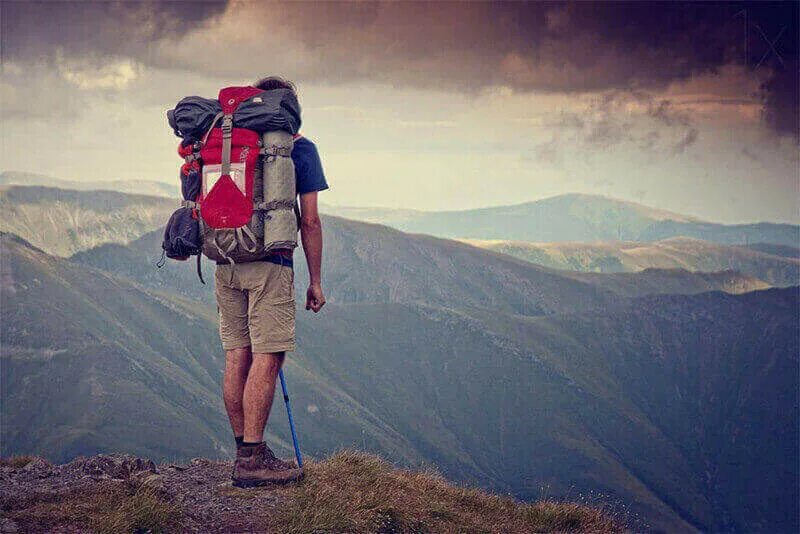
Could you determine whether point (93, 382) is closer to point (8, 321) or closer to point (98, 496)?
point (8, 321)

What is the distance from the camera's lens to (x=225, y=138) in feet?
26.3

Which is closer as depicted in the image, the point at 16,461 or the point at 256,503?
the point at 256,503

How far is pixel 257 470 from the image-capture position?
8.59 meters

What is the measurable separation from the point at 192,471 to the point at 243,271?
244 cm

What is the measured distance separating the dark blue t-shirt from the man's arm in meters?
0.09

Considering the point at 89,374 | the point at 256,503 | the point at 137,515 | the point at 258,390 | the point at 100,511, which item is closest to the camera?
the point at 137,515

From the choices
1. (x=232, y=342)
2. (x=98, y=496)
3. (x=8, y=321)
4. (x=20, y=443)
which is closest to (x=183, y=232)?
(x=232, y=342)

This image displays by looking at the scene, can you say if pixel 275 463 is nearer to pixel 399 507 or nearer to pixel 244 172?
pixel 399 507

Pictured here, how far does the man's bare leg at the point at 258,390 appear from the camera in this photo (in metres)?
8.45

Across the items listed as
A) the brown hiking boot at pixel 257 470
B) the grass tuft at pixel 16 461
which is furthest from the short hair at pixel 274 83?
the grass tuft at pixel 16 461

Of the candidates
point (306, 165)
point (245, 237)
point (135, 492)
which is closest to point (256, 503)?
point (135, 492)

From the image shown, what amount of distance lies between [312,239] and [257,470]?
2.32 meters

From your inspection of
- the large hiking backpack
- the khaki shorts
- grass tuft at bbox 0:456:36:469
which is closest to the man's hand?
the khaki shorts

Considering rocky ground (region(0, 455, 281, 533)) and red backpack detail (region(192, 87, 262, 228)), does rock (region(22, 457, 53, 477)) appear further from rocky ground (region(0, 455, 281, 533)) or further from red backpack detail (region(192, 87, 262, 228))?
red backpack detail (region(192, 87, 262, 228))
